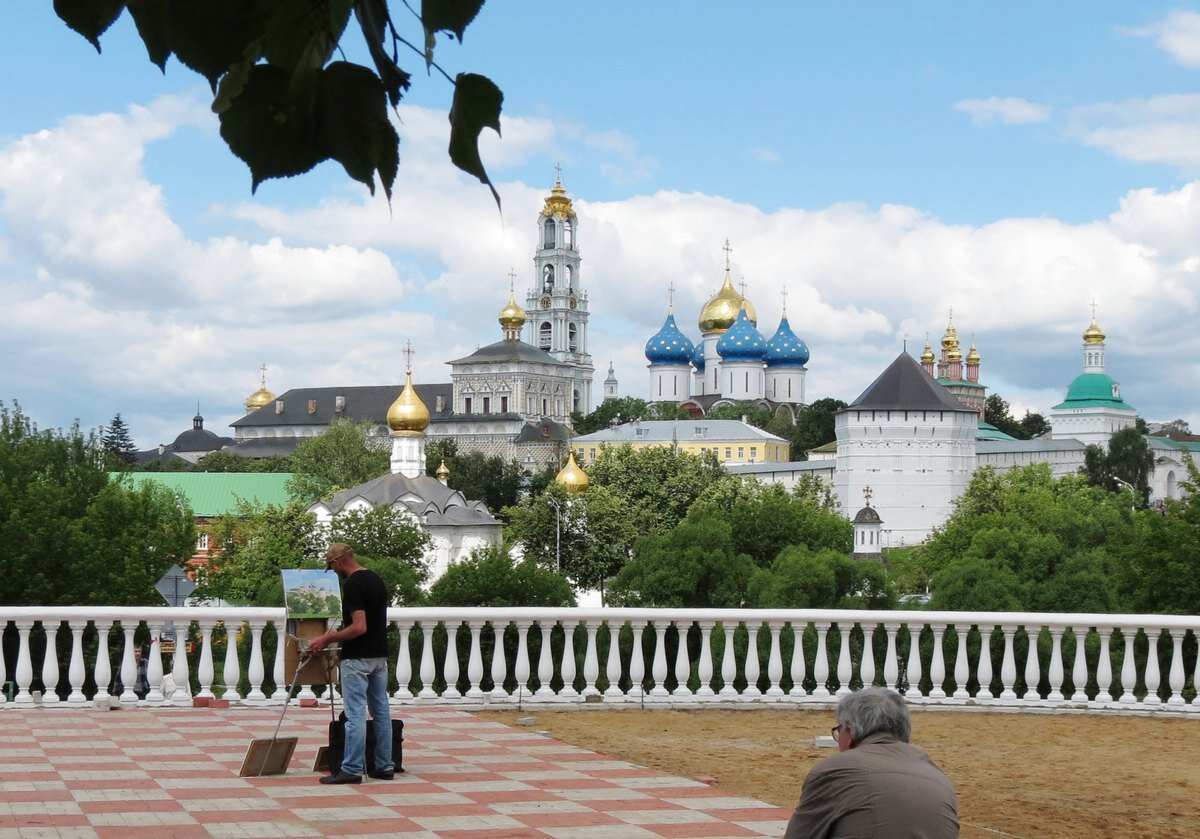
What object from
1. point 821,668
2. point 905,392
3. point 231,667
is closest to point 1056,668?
point 821,668

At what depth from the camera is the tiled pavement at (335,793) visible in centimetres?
841

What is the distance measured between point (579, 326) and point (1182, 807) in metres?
176

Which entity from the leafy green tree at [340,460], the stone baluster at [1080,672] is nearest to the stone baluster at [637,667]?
the stone baluster at [1080,672]

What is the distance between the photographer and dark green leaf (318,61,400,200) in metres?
2.58

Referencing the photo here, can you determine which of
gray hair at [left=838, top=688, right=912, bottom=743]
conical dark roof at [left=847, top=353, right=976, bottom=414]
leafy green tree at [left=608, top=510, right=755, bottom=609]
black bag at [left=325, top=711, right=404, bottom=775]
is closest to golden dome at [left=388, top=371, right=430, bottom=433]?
conical dark roof at [left=847, top=353, right=976, bottom=414]

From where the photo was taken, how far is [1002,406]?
184 m

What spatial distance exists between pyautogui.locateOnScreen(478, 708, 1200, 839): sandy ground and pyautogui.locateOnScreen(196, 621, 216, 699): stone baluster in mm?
2381

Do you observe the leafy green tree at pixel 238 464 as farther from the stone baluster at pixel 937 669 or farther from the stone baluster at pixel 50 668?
the stone baluster at pixel 937 669

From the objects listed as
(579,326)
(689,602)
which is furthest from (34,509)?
(579,326)

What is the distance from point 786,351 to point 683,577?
140096 mm

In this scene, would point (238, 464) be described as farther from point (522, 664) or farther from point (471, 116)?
point (471, 116)

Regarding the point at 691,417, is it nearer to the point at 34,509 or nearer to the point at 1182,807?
the point at 34,509

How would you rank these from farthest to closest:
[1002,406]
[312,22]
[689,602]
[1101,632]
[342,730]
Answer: [1002,406] < [689,602] < [1101,632] < [342,730] < [312,22]

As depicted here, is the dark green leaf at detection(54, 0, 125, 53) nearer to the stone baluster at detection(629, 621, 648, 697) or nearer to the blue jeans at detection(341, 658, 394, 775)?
the blue jeans at detection(341, 658, 394, 775)
